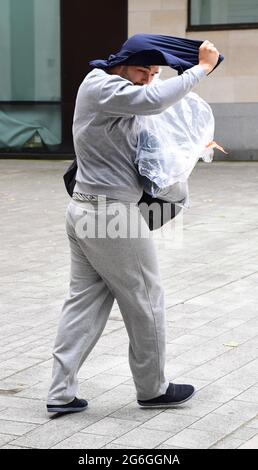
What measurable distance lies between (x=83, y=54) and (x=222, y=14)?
2.62 m

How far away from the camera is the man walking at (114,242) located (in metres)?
4.44

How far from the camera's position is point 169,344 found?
19.7 ft

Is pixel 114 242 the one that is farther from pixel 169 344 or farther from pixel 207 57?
pixel 169 344

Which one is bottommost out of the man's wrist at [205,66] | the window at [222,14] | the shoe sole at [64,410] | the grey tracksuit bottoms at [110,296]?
the shoe sole at [64,410]

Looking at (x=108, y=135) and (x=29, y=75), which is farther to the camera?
(x=29, y=75)

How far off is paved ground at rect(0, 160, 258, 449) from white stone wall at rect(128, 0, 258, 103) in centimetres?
558

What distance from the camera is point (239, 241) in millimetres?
9555

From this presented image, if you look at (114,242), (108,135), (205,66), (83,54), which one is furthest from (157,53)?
(83,54)

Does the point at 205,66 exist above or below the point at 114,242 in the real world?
above

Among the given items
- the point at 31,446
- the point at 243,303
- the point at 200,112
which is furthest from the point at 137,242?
the point at 243,303

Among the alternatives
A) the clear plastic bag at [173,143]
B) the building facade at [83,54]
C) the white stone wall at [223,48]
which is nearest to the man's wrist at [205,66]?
the clear plastic bag at [173,143]

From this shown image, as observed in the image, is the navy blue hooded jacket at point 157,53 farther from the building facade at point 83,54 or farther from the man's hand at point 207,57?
the building facade at point 83,54

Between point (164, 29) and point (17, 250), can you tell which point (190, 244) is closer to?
point (17, 250)

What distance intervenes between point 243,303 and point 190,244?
242cm
